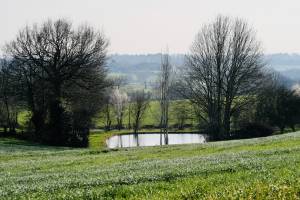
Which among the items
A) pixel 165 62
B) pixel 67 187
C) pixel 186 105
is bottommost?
pixel 67 187

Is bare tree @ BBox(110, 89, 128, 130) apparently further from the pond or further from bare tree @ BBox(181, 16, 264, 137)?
bare tree @ BBox(181, 16, 264, 137)

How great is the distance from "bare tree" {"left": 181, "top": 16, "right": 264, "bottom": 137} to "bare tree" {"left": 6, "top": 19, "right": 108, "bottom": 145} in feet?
48.6

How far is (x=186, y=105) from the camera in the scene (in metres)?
80.2

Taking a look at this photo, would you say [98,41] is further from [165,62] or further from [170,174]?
[170,174]

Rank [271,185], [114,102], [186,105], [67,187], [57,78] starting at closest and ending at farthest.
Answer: [271,185] → [67,187] → [57,78] → [186,105] → [114,102]

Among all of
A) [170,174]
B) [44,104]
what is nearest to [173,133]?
[44,104]

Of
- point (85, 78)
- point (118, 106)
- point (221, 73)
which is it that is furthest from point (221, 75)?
point (118, 106)

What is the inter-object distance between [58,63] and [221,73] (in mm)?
25880

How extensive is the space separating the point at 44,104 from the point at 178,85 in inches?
879

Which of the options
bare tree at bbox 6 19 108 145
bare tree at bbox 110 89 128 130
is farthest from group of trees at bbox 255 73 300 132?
bare tree at bbox 110 89 128 130

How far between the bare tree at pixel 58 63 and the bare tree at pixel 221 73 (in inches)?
583

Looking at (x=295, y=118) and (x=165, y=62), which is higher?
(x=165, y=62)

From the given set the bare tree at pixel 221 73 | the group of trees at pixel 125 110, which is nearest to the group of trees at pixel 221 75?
the bare tree at pixel 221 73

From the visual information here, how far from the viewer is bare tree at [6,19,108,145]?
73.6m
